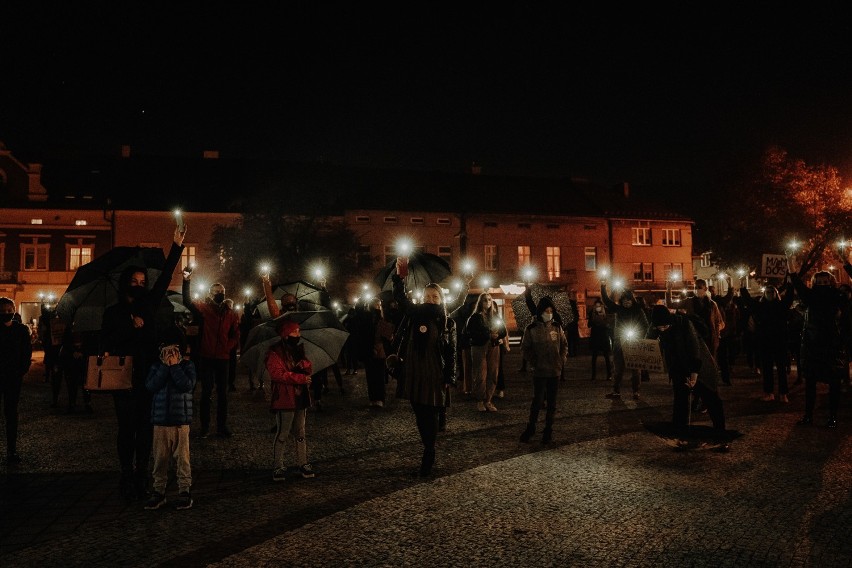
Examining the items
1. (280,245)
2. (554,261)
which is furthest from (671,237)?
(280,245)

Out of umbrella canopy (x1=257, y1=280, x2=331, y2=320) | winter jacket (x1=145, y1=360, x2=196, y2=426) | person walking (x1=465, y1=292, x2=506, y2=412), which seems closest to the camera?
winter jacket (x1=145, y1=360, x2=196, y2=426)

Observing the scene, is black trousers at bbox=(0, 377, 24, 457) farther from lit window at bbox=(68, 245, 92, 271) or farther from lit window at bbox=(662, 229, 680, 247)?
lit window at bbox=(662, 229, 680, 247)

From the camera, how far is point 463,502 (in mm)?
5977

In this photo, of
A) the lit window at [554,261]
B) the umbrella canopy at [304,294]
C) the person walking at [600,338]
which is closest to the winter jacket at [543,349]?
the umbrella canopy at [304,294]

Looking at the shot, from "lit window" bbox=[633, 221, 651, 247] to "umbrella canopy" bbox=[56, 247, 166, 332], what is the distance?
2054 inches

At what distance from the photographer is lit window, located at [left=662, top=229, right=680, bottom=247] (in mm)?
57344

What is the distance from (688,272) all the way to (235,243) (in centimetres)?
3756

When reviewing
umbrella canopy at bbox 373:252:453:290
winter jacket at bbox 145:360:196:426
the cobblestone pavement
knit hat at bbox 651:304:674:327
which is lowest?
the cobblestone pavement

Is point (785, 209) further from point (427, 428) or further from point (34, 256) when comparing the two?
point (34, 256)

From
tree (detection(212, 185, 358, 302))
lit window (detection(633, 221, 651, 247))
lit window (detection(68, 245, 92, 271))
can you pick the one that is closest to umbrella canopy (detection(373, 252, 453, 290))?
tree (detection(212, 185, 358, 302))

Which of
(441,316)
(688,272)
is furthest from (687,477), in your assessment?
(688,272)

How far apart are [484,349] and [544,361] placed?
2.89m

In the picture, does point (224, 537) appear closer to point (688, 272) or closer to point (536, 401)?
point (536, 401)

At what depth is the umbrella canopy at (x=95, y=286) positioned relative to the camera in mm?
7738
